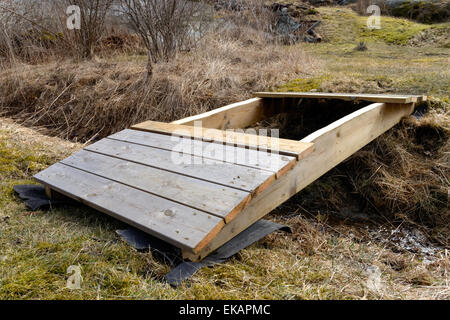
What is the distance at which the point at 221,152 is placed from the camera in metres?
2.19

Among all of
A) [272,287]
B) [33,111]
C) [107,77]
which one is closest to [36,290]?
[272,287]

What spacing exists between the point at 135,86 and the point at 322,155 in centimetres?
292

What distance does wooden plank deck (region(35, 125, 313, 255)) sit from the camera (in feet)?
5.52

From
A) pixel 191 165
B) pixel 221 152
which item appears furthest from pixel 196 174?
pixel 221 152

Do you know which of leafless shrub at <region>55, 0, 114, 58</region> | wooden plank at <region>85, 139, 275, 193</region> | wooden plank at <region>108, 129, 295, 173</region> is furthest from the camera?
leafless shrub at <region>55, 0, 114, 58</region>

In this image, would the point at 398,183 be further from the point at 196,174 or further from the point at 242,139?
the point at 196,174

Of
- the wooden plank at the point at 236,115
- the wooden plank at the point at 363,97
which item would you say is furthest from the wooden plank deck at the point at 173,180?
the wooden plank at the point at 363,97

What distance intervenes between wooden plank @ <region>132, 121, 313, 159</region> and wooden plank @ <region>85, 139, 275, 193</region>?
0.21 meters

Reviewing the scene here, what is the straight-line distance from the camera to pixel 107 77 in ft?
16.1

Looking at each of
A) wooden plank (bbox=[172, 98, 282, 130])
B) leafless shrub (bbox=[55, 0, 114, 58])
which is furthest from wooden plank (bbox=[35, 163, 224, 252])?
leafless shrub (bbox=[55, 0, 114, 58])

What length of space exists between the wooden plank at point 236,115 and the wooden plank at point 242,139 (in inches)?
8.6

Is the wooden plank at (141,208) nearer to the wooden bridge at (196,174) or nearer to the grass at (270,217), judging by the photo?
the wooden bridge at (196,174)

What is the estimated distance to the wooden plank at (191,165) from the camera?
6.07 feet

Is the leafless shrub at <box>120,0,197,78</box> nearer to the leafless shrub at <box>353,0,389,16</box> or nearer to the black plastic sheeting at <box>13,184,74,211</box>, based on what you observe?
the black plastic sheeting at <box>13,184,74,211</box>
